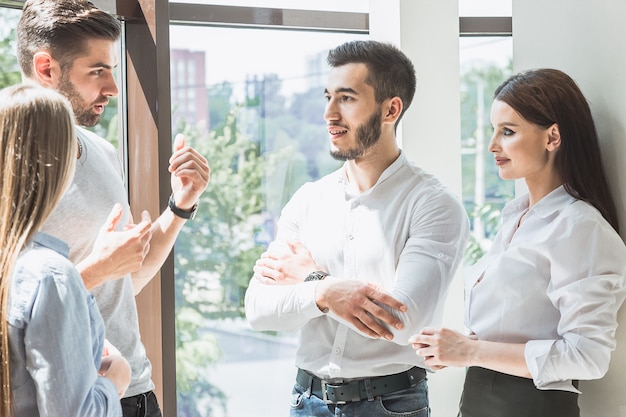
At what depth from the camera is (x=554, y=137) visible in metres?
2.25

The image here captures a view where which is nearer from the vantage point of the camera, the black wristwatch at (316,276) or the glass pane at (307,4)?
the black wristwatch at (316,276)

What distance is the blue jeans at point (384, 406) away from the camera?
234 cm

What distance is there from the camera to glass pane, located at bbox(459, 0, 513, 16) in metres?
3.68

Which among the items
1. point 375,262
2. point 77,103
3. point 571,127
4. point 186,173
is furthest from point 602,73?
point 77,103

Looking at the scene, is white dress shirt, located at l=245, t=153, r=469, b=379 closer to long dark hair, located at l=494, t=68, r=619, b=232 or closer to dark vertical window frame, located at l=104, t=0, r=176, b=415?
long dark hair, located at l=494, t=68, r=619, b=232

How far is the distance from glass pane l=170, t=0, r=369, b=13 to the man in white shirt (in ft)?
2.63

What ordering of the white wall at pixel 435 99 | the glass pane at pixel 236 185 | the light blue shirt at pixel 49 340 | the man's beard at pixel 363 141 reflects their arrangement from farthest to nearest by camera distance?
1. the white wall at pixel 435 99
2. the glass pane at pixel 236 185
3. the man's beard at pixel 363 141
4. the light blue shirt at pixel 49 340

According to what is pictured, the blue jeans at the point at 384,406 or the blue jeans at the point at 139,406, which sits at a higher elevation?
the blue jeans at the point at 139,406

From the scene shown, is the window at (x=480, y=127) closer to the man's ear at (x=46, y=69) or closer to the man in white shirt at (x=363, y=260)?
the man in white shirt at (x=363, y=260)

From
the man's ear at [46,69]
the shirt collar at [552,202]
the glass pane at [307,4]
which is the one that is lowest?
the shirt collar at [552,202]

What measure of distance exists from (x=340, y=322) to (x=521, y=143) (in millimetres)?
757

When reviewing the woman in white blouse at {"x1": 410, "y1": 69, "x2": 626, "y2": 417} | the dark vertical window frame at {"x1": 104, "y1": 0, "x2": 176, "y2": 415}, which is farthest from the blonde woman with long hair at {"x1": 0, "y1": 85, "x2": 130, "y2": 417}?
the dark vertical window frame at {"x1": 104, "y1": 0, "x2": 176, "y2": 415}

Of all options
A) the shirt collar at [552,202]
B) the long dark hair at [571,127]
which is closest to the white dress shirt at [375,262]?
the shirt collar at [552,202]

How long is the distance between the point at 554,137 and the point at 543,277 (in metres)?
0.41
